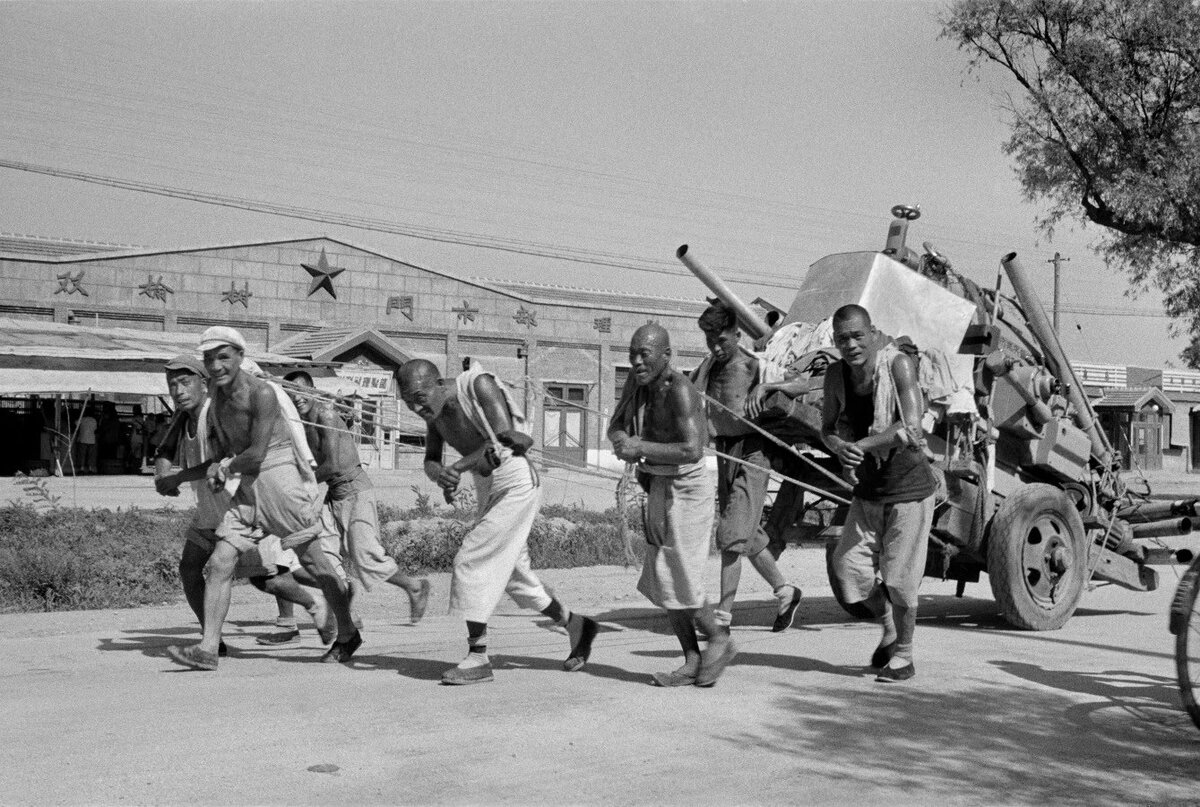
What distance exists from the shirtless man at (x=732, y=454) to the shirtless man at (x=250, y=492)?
227 centimetres

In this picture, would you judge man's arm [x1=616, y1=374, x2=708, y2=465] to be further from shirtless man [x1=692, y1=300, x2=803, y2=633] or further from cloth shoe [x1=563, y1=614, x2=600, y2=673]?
shirtless man [x1=692, y1=300, x2=803, y2=633]

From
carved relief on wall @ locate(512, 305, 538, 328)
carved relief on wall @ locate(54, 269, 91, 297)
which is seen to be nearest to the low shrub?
carved relief on wall @ locate(54, 269, 91, 297)

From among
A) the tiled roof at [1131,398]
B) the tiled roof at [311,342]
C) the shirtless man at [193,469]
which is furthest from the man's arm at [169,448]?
the tiled roof at [1131,398]

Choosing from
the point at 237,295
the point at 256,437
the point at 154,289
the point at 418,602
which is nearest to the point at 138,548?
the point at 418,602

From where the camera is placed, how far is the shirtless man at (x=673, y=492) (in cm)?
614

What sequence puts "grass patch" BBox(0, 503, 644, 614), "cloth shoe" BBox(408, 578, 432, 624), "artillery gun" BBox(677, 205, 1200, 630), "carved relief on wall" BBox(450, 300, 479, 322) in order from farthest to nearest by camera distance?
"carved relief on wall" BBox(450, 300, 479, 322) → "grass patch" BBox(0, 503, 644, 614) → "cloth shoe" BBox(408, 578, 432, 624) → "artillery gun" BBox(677, 205, 1200, 630)

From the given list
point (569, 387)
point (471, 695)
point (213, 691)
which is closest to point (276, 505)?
point (213, 691)

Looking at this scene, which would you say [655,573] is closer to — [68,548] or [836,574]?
[836,574]

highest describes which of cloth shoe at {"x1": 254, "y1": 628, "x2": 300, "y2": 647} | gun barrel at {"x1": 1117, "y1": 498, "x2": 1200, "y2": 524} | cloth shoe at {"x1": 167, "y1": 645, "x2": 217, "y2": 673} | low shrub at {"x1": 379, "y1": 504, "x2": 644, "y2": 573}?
gun barrel at {"x1": 1117, "y1": 498, "x2": 1200, "y2": 524}

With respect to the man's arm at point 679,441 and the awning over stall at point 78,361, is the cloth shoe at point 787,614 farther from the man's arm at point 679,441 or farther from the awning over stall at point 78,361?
the awning over stall at point 78,361

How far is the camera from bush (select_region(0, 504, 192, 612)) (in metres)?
9.20

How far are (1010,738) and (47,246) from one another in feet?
115

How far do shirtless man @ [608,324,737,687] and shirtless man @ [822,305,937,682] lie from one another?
79cm

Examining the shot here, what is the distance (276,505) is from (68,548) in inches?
205
